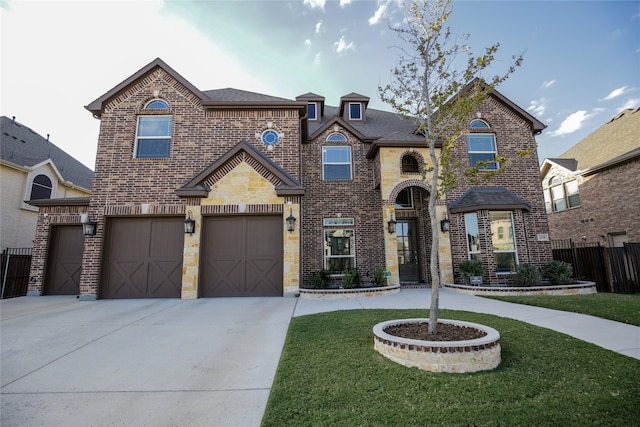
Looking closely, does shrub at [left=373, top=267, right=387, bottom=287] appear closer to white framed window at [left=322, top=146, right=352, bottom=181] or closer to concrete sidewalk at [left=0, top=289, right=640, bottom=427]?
concrete sidewalk at [left=0, top=289, right=640, bottom=427]

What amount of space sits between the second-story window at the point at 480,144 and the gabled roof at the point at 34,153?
19.8 meters

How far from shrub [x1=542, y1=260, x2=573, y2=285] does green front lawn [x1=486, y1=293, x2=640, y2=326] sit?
137cm

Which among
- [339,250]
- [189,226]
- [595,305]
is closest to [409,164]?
[339,250]

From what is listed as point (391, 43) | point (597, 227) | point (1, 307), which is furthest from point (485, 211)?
point (1, 307)

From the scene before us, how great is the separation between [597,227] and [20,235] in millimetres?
27255

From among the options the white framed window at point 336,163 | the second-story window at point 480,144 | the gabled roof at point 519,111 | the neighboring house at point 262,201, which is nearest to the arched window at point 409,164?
the neighboring house at point 262,201

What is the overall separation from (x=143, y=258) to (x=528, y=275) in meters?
12.3

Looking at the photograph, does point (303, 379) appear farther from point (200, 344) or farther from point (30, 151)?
point (30, 151)

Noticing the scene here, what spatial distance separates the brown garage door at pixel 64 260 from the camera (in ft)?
32.1

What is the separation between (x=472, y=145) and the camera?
11.5m

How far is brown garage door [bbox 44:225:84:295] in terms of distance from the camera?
978cm

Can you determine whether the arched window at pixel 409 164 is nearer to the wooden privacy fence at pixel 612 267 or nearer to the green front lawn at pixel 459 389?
the wooden privacy fence at pixel 612 267

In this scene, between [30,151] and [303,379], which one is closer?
[303,379]

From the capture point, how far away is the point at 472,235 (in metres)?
10.3
